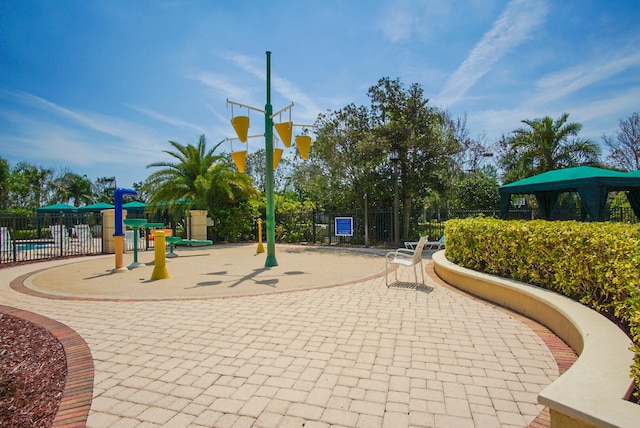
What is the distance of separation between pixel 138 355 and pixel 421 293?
4.55m

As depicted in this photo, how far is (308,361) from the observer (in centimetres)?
337

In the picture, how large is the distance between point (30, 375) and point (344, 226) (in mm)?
13063

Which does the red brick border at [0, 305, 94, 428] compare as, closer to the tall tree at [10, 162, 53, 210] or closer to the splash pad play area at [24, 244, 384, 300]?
the splash pad play area at [24, 244, 384, 300]

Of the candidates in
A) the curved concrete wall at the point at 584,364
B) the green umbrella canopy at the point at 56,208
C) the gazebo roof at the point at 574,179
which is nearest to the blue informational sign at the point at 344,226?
the gazebo roof at the point at 574,179

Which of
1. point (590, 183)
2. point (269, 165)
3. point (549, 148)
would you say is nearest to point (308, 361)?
point (269, 165)

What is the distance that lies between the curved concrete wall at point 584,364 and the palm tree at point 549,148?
1878cm

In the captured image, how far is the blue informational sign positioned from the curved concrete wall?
10.3m

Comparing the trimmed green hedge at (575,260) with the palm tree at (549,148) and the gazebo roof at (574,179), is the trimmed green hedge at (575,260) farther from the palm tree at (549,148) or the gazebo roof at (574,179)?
the palm tree at (549,148)

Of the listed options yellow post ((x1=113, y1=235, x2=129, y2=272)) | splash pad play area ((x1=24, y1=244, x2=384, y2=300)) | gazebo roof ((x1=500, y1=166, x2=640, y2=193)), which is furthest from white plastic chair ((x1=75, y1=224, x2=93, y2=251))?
gazebo roof ((x1=500, y1=166, x2=640, y2=193))

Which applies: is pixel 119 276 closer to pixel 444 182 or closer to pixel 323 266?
pixel 323 266

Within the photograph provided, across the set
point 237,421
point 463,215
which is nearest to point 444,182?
point 463,215

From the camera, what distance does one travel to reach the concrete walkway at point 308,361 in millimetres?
2516

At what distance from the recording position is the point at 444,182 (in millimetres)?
15570

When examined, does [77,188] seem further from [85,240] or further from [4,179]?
[85,240]
